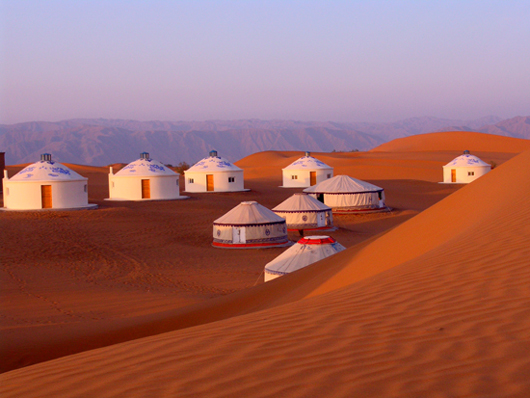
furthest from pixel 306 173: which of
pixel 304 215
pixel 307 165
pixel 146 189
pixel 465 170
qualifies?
pixel 304 215

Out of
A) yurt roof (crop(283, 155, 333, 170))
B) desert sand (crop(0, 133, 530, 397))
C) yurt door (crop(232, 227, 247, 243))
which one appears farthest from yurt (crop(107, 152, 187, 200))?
yurt roof (crop(283, 155, 333, 170))

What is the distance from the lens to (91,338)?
28.9ft

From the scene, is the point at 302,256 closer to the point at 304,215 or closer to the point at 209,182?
the point at 304,215

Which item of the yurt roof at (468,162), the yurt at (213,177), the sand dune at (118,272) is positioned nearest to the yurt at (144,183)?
the sand dune at (118,272)

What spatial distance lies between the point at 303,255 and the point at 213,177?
Answer: 85.1ft

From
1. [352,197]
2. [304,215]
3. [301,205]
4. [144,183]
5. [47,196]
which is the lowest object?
[304,215]

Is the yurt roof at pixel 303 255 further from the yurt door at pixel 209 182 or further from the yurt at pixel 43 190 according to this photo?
the yurt door at pixel 209 182

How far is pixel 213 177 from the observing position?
4109 centimetres

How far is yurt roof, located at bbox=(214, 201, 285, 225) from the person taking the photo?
24.4 m

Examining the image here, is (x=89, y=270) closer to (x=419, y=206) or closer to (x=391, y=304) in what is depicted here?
(x=391, y=304)

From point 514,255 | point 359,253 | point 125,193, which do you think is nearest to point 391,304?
point 514,255

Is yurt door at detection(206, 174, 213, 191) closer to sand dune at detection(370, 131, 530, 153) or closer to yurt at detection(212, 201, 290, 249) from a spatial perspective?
yurt at detection(212, 201, 290, 249)

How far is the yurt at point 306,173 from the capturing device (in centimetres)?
4712

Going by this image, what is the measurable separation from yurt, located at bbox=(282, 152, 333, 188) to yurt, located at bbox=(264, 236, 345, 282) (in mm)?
30641
